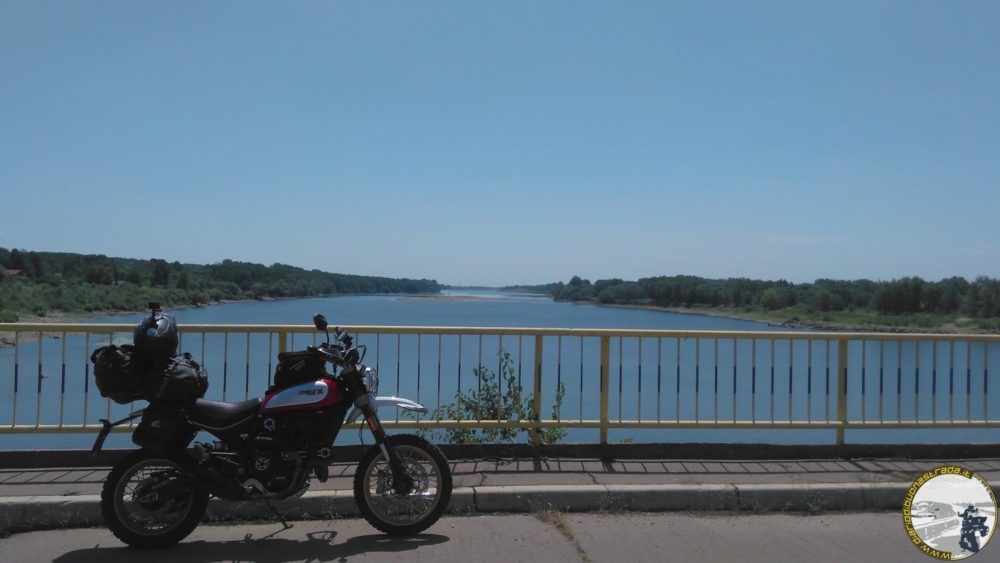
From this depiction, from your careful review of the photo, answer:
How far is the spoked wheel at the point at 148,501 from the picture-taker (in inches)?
188

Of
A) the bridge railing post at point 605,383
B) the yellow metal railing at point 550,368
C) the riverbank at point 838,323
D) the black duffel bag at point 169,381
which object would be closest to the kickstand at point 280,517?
the black duffel bag at point 169,381

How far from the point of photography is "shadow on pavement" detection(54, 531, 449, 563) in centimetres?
468

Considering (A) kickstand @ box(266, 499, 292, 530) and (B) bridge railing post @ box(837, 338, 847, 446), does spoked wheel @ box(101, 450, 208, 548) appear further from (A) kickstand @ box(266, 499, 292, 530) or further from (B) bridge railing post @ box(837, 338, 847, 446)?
(B) bridge railing post @ box(837, 338, 847, 446)

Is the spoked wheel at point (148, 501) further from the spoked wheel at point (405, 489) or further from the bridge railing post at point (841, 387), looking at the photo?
the bridge railing post at point (841, 387)

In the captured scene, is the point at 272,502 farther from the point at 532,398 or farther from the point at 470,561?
the point at 532,398

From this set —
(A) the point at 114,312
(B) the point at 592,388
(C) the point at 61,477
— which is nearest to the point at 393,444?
(C) the point at 61,477

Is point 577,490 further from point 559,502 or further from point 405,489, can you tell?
point 405,489

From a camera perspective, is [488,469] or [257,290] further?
[257,290]

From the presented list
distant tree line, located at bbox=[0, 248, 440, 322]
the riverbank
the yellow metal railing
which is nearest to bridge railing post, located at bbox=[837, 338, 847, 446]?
the yellow metal railing

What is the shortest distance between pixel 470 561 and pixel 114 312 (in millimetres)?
25426

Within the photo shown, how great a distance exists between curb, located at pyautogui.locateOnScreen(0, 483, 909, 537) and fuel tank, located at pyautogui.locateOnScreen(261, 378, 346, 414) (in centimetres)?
94

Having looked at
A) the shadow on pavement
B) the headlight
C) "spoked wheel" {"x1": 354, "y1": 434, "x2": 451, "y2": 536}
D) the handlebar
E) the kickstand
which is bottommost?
the shadow on pavement

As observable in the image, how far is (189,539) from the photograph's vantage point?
16.6ft

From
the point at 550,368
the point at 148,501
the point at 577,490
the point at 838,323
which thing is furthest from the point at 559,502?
the point at 838,323
